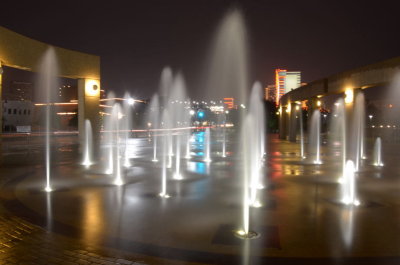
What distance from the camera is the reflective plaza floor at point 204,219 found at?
4848 mm

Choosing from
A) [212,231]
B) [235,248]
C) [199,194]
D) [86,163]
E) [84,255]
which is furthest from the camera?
Result: [86,163]

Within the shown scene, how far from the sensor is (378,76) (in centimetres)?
1805

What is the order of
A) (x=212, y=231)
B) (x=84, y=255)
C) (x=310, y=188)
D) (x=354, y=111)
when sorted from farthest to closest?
1. (x=354, y=111)
2. (x=310, y=188)
3. (x=212, y=231)
4. (x=84, y=255)

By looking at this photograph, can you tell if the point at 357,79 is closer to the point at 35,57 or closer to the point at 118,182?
the point at 118,182

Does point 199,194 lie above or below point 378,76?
below

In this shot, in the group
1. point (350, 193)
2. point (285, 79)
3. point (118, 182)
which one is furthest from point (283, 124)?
point (285, 79)

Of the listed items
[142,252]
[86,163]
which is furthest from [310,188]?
[86,163]

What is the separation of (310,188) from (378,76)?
11.1 meters

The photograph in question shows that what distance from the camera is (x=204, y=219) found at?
6.50 metres

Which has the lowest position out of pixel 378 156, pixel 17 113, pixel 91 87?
pixel 378 156

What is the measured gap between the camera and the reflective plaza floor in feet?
15.9

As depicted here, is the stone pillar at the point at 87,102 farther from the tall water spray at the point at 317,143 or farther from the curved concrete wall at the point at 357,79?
the curved concrete wall at the point at 357,79

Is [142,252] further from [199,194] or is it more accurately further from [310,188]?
[310,188]

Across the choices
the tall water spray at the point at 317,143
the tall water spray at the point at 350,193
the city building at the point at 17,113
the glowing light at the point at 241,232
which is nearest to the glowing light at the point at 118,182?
the glowing light at the point at 241,232
